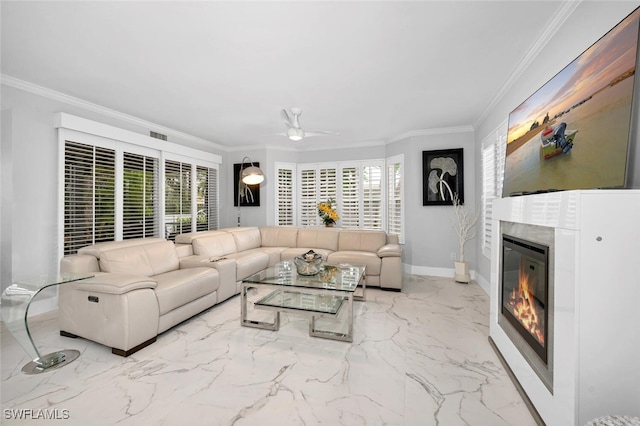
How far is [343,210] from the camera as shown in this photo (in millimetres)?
6012

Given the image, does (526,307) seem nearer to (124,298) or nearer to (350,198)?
(124,298)

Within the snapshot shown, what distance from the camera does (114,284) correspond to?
7.54 ft

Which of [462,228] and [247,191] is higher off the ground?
[247,191]

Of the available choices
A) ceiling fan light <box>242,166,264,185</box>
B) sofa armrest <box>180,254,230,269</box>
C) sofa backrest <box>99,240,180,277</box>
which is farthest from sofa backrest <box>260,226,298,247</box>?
sofa backrest <box>99,240,180,277</box>

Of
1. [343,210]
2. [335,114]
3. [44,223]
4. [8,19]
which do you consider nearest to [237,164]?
[343,210]

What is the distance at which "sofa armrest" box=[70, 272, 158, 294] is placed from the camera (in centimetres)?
228

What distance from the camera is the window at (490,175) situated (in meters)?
3.39

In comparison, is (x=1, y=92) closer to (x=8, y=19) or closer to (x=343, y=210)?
(x=8, y=19)

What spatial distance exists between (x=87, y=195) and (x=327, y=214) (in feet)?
13.1

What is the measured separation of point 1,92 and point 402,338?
16.6ft

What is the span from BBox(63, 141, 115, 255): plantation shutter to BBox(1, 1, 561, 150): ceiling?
752mm

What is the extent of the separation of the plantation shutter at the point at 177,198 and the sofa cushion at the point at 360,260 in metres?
3.00

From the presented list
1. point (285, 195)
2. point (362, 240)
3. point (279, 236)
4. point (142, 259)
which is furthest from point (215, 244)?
point (362, 240)

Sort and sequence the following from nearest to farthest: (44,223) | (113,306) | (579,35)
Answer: (579,35)
(113,306)
(44,223)
